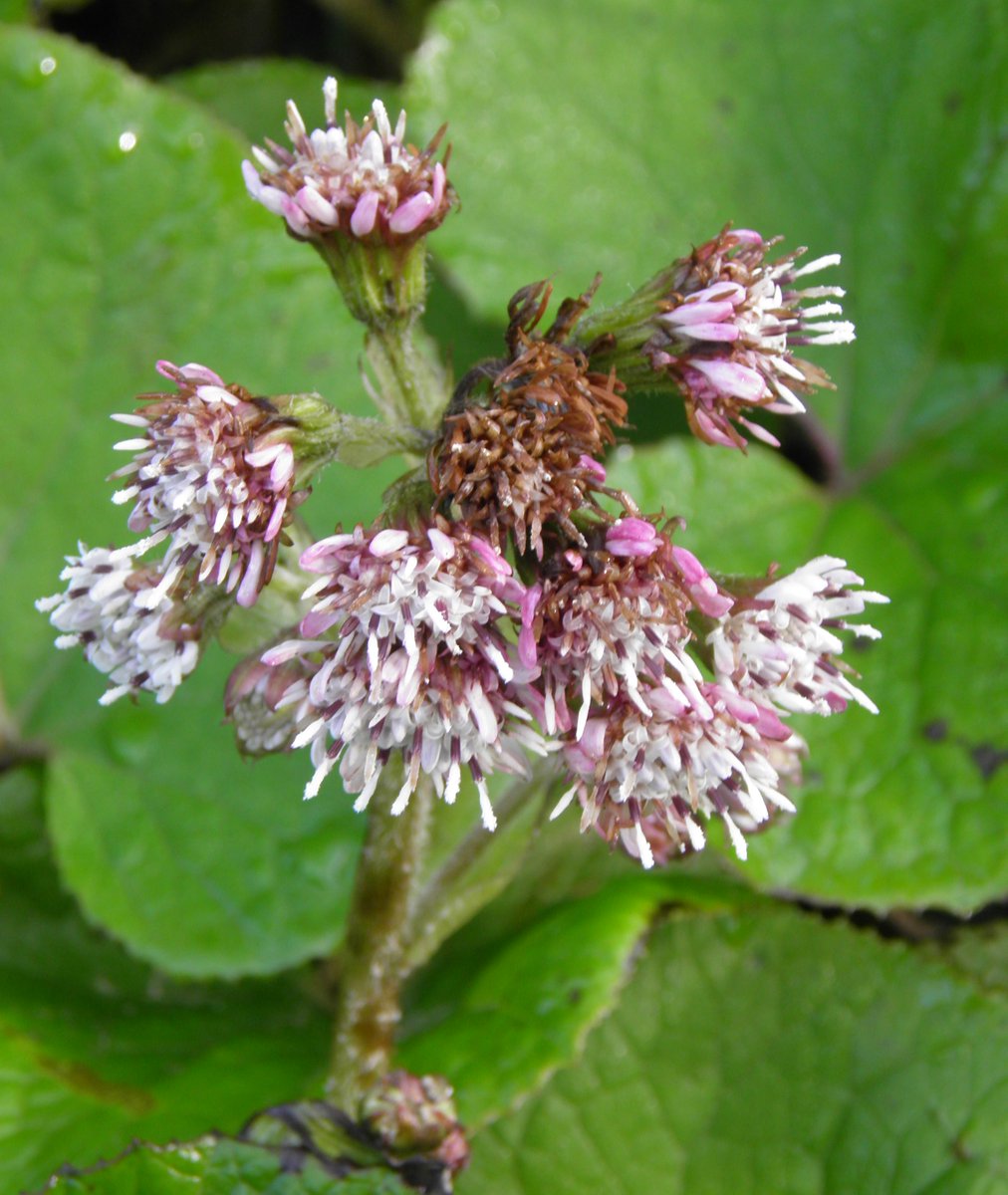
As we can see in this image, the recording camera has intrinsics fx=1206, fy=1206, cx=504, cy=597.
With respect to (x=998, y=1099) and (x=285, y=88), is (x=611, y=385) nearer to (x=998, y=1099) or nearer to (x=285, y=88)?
(x=998, y=1099)

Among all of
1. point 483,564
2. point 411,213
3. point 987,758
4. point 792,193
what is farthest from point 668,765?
point 792,193

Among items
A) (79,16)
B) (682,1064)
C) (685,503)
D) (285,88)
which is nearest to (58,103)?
(285,88)

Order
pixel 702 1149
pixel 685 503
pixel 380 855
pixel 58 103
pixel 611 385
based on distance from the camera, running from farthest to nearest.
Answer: pixel 685 503 < pixel 58 103 < pixel 702 1149 < pixel 380 855 < pixel 611 385

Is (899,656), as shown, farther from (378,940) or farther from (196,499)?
(196,499)

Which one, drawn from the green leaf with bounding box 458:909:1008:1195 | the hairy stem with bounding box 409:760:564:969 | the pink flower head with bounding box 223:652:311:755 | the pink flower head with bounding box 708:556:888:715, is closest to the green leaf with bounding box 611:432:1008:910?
the green leaf with bounding box 458:909:1008:1195

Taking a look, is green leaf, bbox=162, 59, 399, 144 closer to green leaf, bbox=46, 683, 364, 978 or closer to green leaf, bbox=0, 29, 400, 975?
green leaf, bbox=0, 29, 400, 975

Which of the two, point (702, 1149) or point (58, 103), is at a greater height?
point (58, 103)
